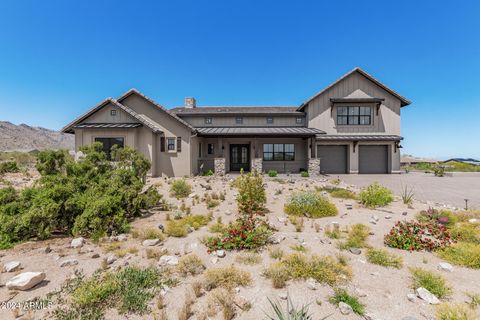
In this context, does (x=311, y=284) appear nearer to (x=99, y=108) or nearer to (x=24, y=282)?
(x=24, y=282)

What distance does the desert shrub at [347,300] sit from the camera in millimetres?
2848

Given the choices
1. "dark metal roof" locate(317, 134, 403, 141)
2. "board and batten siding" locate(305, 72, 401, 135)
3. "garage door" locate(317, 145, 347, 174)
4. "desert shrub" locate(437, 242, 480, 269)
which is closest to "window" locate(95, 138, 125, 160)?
"dark metal roof" locate(317, 134, 403, 141)

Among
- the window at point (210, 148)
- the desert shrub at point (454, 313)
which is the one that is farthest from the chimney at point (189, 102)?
the desert shrub at point (454, 313)

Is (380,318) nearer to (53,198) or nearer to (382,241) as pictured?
(382,241)

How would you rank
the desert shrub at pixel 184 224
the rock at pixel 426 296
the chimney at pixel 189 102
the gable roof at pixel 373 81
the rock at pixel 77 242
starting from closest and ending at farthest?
the rock at pixel 426 296 → the rock at pixel 77 242 → the desert shrub at pixel 184 224 → the gable roof at pixel 373 81 → the chimney at pixel 189 102

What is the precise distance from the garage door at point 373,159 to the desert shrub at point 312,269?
17.9 m

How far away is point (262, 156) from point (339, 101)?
28.9 ft

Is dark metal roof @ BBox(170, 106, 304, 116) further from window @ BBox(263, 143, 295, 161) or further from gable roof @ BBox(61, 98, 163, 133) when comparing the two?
gable roof @ BBox(61, 98, 163, 133)

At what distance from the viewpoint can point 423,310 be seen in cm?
288

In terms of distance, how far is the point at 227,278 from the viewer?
3.44 meters

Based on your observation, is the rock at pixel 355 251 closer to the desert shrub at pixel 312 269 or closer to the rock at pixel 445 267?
the desert shrub at pixel 312 269

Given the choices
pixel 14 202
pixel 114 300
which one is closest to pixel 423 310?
pixel 114 300

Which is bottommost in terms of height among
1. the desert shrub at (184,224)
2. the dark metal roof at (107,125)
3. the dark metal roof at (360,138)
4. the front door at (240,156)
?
the desert shrub at (184,224)

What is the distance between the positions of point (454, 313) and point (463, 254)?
2.47 meters
